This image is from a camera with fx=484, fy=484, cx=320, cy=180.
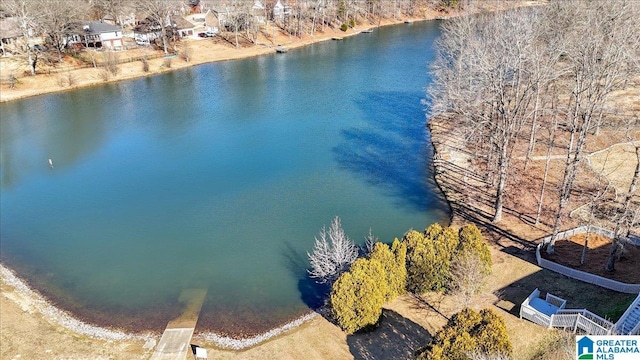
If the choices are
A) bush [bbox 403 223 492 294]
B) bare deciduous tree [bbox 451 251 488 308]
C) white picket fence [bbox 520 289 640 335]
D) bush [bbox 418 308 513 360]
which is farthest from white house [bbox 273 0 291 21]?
bush [bbox 418 308 513 360]

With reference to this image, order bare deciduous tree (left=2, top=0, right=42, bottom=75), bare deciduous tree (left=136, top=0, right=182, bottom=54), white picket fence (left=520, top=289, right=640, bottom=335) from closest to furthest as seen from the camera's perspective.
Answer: white picket fence (left=520, top=289, right=640, bottom=335)
bare deciduous tree (left=2, top=0, right=42, bottom=75)
bare deciduous tree (left=136, top=0, right=182, bottom=54)

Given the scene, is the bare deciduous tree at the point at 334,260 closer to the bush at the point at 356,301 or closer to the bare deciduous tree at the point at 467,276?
the bush at the point at 356,301

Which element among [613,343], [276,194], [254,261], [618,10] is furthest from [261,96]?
[613,343]

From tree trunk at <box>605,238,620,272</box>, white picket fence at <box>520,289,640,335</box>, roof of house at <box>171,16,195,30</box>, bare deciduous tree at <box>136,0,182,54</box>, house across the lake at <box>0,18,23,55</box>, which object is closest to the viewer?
white picket fence at <box>520,289,640,335</box>

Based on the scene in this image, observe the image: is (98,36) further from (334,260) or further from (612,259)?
(612,259)

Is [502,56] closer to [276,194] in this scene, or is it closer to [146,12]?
[276,194]

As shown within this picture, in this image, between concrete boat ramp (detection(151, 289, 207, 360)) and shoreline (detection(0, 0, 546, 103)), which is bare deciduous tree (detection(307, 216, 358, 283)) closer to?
concrete boat ramp (detection(151, 289, 207, 360))

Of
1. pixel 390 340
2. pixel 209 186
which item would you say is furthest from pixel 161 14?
pixel 390 340

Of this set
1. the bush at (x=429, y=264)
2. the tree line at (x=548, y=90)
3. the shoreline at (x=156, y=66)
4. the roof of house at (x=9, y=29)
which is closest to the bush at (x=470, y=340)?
the bush at (x=429, y=264)
